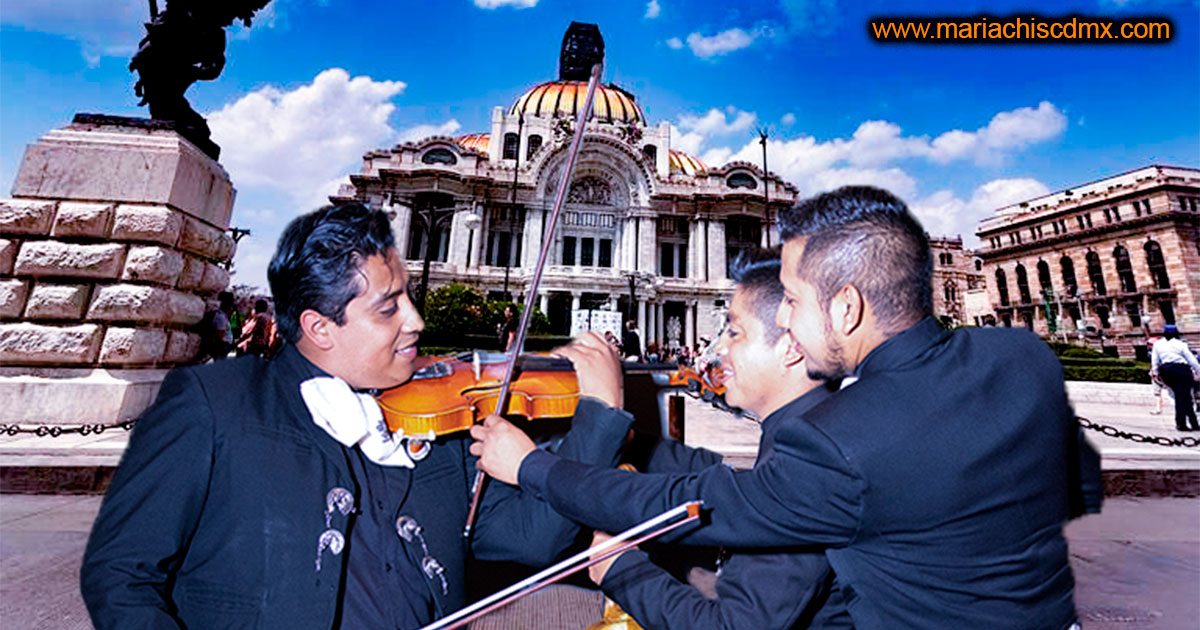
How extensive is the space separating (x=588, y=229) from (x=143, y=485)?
102ft

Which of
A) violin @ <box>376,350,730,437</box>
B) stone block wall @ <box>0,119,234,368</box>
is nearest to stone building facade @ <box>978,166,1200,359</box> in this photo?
violin @ <box>376,350,730,437</box>

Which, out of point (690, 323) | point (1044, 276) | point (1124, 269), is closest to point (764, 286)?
point (690, 323)

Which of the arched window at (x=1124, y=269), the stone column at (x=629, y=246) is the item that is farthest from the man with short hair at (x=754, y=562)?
the arched window at (x=1124, y=269)

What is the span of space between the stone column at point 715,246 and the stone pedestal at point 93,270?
2934cm

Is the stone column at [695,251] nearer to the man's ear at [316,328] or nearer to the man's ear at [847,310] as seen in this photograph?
the man's ear at [847,310]

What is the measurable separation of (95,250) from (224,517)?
6.31m

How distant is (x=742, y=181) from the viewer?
3328cm

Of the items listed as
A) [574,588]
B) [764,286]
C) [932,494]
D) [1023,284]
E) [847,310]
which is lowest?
[574,588]

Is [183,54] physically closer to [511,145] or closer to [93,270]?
[93,270]

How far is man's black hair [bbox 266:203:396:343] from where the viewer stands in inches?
52.2

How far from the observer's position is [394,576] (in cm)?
113

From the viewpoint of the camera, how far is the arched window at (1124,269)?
35156mm

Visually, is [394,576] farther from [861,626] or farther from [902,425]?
[902,425]

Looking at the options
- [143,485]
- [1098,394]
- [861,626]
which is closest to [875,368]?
[861,626]
